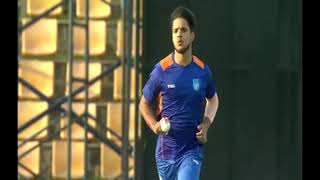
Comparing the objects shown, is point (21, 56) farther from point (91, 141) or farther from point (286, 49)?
point (286, 49)

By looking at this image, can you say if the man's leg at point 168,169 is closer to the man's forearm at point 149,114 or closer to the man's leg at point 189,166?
the man's leg at point 189,166

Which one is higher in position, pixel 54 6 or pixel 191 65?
pixel 54 6

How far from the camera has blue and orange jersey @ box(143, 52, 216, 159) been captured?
4.63 meters

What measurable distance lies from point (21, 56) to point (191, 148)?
2.70m

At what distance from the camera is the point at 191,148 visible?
15.3ft

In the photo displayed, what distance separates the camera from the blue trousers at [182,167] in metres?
4.67

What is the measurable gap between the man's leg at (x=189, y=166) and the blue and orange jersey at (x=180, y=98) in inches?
2.0

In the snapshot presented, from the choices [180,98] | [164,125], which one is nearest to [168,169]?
[164,125]

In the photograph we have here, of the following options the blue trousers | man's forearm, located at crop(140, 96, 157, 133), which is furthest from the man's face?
the blue trousers

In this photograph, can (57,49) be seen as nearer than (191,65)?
No

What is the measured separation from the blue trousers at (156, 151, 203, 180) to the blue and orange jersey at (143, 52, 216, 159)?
0.04m

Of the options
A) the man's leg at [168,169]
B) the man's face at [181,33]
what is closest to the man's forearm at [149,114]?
the man's leg at [168,169]

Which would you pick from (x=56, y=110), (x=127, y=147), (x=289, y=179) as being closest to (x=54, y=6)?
(x=56, y=110)

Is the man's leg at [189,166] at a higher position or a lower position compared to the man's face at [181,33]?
lower
